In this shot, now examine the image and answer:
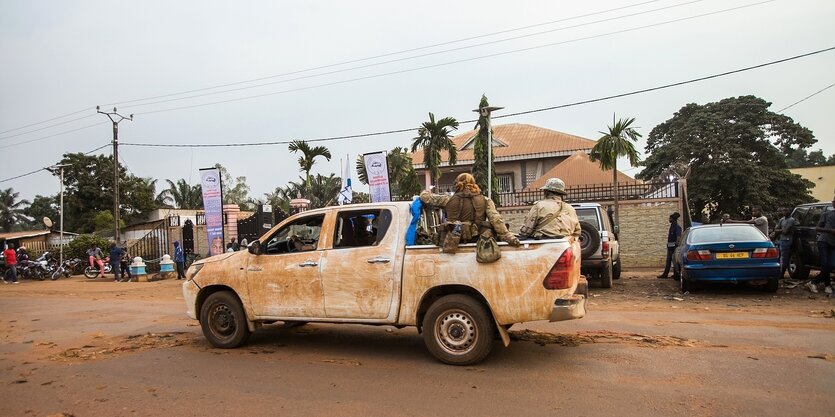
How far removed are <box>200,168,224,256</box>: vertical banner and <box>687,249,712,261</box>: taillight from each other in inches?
626

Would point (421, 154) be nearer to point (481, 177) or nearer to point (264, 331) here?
point (481, 177)

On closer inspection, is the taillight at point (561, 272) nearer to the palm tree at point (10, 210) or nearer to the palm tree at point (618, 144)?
the palm tree at point (618, 144)

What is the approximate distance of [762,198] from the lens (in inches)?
1135

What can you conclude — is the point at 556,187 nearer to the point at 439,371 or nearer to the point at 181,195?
the point at 439,371

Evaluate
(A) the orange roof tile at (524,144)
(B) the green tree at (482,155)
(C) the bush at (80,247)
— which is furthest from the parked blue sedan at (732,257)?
(C) the bush at (80,247)

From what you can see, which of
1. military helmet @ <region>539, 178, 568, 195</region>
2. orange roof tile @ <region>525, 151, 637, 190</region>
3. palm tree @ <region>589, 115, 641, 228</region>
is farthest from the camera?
orange roof tile @ <region>525, 151, 637, 190</region>

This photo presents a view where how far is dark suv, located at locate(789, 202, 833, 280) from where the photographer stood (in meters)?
10.6

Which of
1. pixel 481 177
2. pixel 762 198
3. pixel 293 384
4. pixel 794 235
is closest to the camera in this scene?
pixel 293 384

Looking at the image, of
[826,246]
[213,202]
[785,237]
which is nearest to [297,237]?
[826,246]

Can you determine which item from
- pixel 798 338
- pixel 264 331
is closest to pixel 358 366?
pixel 264 331

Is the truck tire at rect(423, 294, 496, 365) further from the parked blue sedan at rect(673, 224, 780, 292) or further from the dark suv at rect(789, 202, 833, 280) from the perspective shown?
the dark suv at rect(789, 202, 833, 280)

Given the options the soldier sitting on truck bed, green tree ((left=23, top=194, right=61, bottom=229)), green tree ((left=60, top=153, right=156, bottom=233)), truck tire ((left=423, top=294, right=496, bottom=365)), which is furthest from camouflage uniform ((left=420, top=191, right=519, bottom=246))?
green tree ((left=23, top=194, right=61, bottom=229))

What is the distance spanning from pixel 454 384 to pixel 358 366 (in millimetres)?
1207

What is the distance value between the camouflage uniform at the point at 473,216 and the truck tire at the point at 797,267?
350 inches
